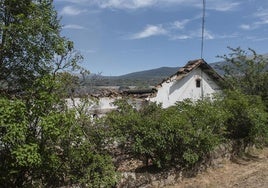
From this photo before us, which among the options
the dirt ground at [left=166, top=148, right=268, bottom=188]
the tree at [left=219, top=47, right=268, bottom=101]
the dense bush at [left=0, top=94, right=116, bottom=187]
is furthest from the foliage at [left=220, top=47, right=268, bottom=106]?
the dense bush at [left=0, top=94, right=116, bottom=187]

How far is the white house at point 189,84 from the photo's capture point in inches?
803

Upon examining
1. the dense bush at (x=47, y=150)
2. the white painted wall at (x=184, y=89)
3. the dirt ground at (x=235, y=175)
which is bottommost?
the dirt ground at (x=235, y=175)

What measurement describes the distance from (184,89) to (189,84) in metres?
0.57

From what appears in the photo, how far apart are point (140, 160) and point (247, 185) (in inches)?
127

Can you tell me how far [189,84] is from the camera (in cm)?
2242

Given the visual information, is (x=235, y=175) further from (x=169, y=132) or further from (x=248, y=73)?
(x=248, y=73)

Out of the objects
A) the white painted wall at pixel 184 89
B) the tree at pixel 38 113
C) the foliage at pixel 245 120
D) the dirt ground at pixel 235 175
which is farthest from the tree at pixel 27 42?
the white painted wall at pixel 184 89

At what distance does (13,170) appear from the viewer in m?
8.09

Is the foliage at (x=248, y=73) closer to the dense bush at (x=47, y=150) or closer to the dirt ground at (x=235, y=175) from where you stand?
the dirt ground at (x=235, y=175)

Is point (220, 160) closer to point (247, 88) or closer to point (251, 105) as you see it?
point (251, 105)

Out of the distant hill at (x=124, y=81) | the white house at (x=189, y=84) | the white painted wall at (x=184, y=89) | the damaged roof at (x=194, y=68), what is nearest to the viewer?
the distant hill at (x=124, y=81)

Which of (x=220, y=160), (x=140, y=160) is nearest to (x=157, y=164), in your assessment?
(x=140, y=160)

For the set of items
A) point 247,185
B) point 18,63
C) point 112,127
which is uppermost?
point 18,63

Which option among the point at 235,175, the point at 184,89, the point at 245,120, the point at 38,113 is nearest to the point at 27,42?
the point at 38,113
